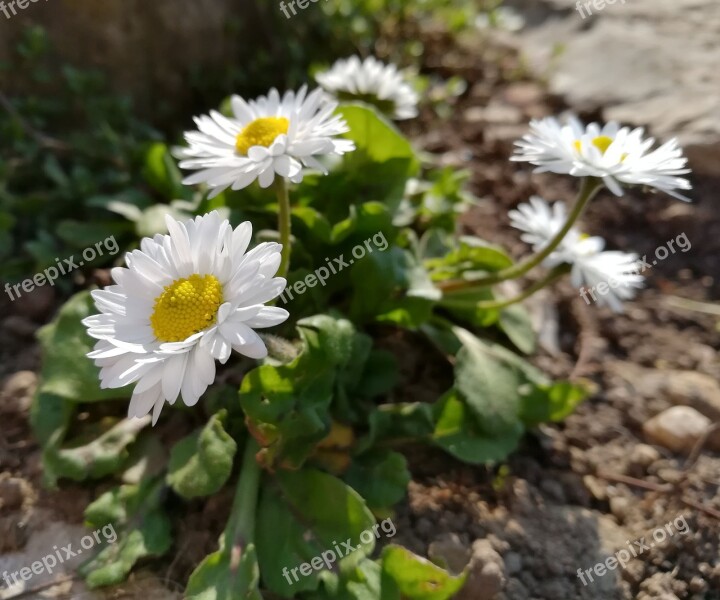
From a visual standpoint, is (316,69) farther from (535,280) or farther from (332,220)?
(535,280)

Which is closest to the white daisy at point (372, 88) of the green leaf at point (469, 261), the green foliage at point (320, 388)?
the green foliage at point (320, 388)

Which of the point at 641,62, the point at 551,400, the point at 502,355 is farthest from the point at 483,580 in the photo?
the point at 641,62

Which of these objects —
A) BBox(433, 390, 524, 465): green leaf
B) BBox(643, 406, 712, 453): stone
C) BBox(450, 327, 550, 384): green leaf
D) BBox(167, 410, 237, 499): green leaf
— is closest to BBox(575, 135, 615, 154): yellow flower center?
BBox(450, 327, 550, 384): green leaf

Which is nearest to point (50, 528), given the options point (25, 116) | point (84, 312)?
point (84, 312)

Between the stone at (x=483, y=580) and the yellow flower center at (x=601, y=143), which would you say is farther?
the yellow flower center at (x=601, y=143)

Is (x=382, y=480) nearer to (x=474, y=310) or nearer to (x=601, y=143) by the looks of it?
(x=474, y=310)

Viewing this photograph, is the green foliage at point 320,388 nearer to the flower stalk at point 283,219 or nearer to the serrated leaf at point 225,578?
the serrated leaf at point 225,578

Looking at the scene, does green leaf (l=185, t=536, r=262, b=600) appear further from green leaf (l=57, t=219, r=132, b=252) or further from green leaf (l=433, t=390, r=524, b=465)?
green leaf (l=57, t=219, r=132, b=252)
